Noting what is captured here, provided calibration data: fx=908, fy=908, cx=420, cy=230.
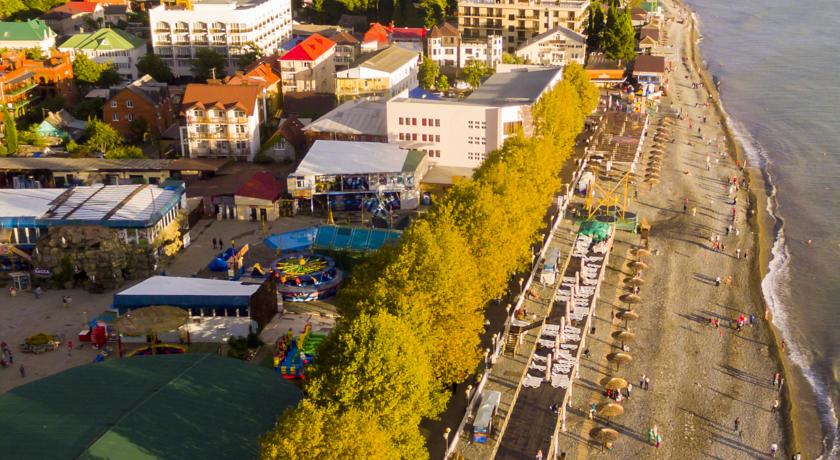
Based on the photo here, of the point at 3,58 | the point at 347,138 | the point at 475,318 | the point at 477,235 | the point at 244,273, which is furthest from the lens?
the point at 3,58

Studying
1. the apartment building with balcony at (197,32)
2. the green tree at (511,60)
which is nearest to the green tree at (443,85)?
the green tree at (511,60)

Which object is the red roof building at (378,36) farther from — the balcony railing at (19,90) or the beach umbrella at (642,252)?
the beach umbrella at (642,252)

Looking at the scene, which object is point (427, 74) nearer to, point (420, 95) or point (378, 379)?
point (420, 95)

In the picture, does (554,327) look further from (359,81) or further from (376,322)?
(359,81)

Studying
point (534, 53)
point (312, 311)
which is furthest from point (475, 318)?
point (534, 53)

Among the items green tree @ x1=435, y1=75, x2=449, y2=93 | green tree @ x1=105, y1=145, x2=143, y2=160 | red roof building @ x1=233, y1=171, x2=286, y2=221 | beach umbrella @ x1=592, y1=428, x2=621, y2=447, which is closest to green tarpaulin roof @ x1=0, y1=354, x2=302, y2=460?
beach umbrella @ x1=592, y1=428, x2=621, y2=447

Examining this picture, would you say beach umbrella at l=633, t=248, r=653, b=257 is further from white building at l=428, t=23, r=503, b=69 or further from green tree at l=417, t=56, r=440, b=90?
white building at l=428, t=23, r=503, b=69
